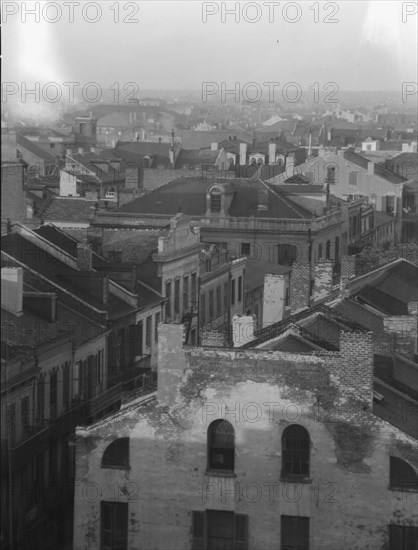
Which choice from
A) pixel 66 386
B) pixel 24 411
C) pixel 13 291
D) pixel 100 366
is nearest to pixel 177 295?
pixel 100 366

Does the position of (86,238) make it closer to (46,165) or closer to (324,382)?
(324,382)

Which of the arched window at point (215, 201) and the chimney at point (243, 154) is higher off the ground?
the chimney at point (243, 154)

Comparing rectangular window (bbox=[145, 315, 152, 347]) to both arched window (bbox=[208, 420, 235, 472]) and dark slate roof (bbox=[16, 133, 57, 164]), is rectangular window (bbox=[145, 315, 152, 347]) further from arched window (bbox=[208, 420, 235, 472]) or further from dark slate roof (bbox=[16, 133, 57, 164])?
dark slate roof (bbox=[16, 133, 57, 164])

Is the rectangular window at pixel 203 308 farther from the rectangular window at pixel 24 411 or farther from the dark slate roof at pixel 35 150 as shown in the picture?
the dark slate roof at pixel 35 150

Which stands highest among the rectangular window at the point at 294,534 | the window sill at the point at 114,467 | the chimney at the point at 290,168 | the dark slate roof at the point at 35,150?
the dark slate roof at the point at 35,150

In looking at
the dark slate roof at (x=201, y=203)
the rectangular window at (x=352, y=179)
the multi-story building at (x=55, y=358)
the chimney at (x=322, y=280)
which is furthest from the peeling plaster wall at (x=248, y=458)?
the rectangular window at (x=352, y=179)

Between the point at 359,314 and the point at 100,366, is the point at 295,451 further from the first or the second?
the point at 100,366
